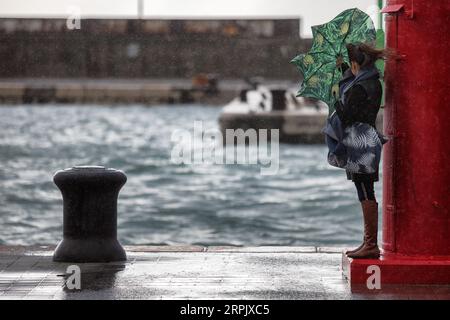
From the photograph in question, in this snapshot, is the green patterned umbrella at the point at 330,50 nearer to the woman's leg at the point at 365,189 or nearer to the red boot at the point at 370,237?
the woman's leg at the point at 365,189

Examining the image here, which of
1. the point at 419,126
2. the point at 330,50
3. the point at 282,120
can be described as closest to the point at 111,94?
the point at 282,120

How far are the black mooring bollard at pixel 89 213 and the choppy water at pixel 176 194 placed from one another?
11.0 metres

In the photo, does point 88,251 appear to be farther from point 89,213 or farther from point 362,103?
point 362,103

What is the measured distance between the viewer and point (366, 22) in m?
7.82

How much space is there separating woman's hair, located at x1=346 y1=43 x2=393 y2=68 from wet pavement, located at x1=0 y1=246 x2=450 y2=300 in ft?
4.61

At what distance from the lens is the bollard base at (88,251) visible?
8891 mm

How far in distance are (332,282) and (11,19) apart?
89.5 m

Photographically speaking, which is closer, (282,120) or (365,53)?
(365,53)

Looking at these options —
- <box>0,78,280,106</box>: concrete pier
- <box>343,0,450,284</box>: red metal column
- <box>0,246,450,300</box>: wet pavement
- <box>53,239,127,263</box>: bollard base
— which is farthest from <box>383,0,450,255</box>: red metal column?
<box>0,78,280,106</box>: concrete pier

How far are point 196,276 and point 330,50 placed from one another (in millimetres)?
1722

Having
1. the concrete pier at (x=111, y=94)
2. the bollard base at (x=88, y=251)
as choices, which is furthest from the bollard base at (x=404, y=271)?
the concrete pier at (x=111, y=94)

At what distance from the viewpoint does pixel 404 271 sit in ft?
25.4

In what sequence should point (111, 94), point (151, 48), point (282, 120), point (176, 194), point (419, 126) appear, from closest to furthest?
point (419, 126) < point (176, 194) < point (282, 120) < point (111, 94) < point (151, 48)

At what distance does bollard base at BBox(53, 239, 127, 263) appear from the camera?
8891 mm
